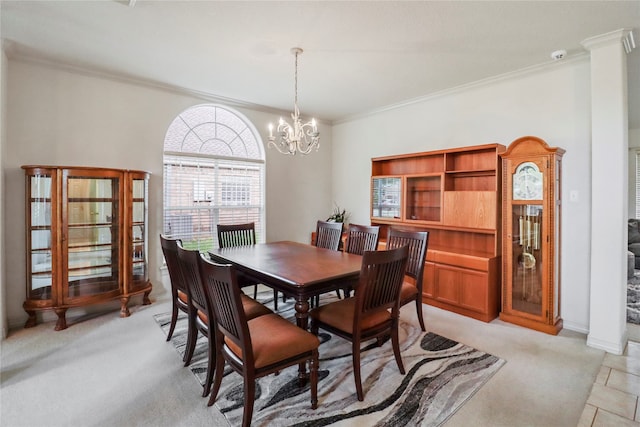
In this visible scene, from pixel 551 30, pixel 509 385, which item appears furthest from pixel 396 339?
pixel 551 30

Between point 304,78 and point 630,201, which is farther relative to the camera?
point 630,201

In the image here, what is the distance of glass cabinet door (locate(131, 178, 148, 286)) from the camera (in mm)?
3557

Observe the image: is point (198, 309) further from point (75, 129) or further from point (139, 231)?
point (75, 129)

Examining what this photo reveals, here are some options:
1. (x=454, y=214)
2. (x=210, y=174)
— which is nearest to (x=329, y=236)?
(x=454, y=214)

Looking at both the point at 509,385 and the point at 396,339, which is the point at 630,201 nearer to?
the point at 509,385

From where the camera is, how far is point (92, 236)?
335cm

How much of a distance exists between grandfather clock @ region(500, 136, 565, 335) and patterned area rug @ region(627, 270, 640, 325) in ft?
3.38

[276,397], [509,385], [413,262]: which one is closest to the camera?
[276,397]

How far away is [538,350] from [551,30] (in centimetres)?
271

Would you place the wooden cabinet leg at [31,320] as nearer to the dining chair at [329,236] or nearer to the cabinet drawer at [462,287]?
the dining chair at [329,236]

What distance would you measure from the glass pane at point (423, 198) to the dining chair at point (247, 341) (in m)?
2.84

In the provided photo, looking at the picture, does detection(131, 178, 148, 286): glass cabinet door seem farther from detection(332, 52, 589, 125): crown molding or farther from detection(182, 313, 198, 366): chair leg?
detection(332, 52, 589, 125): crown molding

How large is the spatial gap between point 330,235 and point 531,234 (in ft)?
7.01

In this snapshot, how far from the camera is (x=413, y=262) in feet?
10.3
